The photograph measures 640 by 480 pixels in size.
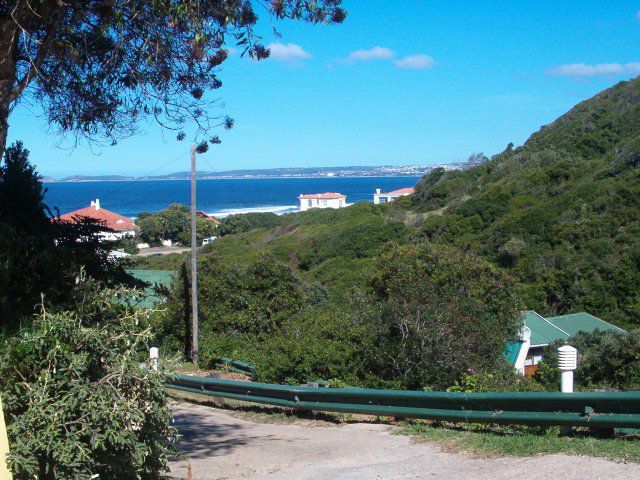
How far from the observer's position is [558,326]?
997 inches

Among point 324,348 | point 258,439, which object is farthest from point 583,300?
point 258,439

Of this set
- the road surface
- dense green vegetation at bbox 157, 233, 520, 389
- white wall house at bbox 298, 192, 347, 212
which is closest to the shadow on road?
the road surface

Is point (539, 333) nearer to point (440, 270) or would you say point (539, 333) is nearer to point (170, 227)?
point (440, 270)

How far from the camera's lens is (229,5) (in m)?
8.32

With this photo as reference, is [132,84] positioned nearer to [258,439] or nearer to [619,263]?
[258,439]

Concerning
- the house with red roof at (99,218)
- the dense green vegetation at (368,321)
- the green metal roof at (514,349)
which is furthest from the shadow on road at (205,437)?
the green metal roof at (514,349)

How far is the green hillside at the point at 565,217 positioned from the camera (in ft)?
99.9

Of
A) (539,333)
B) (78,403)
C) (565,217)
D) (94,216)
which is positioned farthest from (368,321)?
(565,217)

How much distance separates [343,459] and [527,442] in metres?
1.76

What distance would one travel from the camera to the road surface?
20.9 ft

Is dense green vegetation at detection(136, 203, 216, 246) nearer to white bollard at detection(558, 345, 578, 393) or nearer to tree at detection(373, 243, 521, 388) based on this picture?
tree at detection(373, 243, 521, 388)

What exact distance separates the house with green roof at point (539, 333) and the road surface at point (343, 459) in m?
10.8

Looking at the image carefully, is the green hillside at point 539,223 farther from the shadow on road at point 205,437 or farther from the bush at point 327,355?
the shadow on road at point 205,437

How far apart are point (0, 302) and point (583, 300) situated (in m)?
27.6
